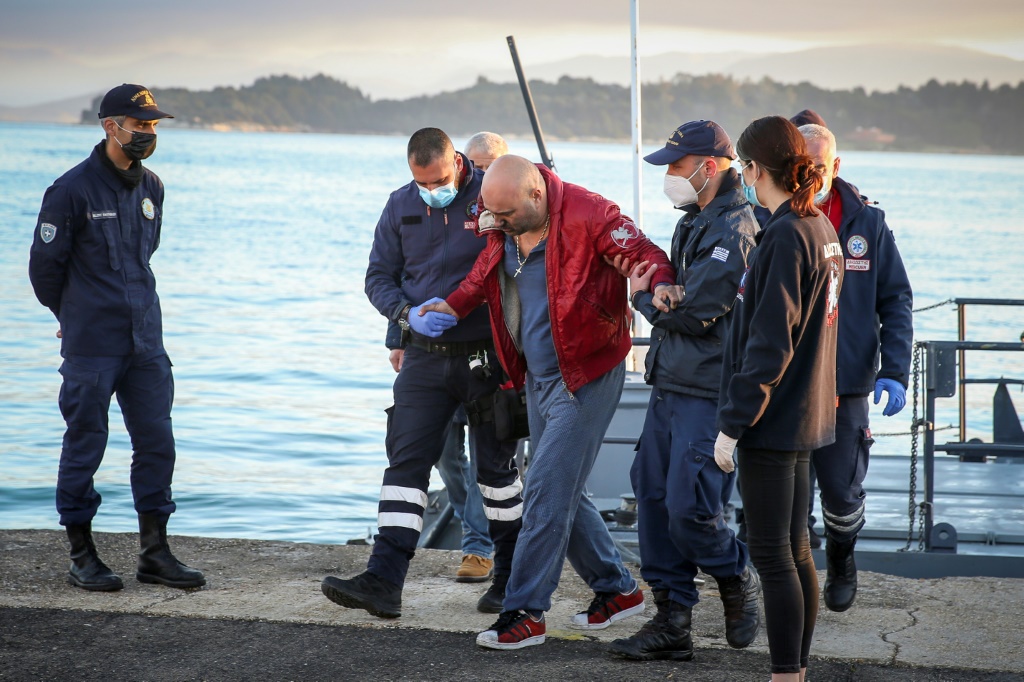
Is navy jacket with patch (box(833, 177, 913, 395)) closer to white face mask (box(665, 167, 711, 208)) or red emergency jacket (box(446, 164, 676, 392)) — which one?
white face mask (box(665, 167, 711, 208))

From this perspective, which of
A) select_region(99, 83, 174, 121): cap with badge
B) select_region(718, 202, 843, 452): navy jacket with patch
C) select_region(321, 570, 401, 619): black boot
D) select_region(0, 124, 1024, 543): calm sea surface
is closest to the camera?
select_region(718, 202, 843, 452): navy jacket with patch

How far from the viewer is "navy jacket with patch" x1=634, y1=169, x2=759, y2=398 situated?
3908 millimetres

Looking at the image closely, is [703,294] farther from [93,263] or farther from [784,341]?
[93,263]

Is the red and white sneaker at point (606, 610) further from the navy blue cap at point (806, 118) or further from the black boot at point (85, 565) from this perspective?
the navy blue cap at point (806, 118)

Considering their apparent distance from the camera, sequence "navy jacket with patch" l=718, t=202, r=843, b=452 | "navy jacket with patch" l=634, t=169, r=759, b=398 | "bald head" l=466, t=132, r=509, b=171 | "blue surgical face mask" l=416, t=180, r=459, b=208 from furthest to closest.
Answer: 1. "bald head" l=466, t=132, r=509, b=171
2. "blue surgical face mask" l=416, t=180, r=459, b=208
3. "navy jacket with patch" l=634, t=169, r=759, b=398
4. "navy jacket with patch" l=718, t=202, r=843, b=452

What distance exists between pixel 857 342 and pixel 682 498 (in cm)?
102

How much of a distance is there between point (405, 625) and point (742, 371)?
1.82 metres

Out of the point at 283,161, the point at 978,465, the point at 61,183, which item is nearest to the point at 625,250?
the point at 61,183

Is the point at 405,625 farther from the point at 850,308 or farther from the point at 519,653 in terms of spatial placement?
the point at 850,308

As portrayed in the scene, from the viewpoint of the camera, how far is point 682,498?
13.1 ft

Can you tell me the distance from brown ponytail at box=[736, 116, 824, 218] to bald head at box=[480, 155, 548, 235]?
925 mm

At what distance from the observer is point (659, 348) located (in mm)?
4195

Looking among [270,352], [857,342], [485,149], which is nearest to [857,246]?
[857,342]

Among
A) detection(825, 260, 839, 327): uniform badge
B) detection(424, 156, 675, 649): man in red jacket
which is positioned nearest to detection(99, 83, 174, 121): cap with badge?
detection(424, 156, 675, 649): man in red jacket
